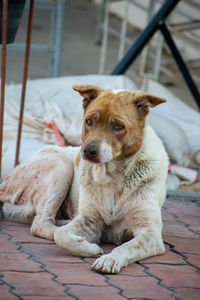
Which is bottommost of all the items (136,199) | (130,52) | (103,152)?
(136,199)


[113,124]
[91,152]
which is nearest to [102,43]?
[113,124]

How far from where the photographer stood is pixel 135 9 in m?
12.1

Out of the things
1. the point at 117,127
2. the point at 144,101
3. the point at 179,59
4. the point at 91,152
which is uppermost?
the point at 179,59

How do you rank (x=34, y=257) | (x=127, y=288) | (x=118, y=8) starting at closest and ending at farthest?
(x=127, y=288), (x=34, y=257), (x=118, y=8)

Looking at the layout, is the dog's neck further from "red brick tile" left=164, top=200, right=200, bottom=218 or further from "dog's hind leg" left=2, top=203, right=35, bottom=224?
"red brick tile" left=164, top=200, right=200, bottom=218

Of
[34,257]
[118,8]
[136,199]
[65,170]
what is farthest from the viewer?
[118,8]

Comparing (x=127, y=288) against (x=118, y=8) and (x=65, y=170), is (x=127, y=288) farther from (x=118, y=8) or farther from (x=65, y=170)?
(x=118, y=8)

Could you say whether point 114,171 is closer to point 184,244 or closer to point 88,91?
point 88,91

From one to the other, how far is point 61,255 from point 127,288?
62 centimetres

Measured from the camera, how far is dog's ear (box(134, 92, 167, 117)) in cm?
352

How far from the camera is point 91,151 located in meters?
3.28

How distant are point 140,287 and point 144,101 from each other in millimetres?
1268

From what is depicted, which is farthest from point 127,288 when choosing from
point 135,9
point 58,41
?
point 135,9

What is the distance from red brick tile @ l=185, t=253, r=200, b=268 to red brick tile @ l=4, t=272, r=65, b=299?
1002mm
